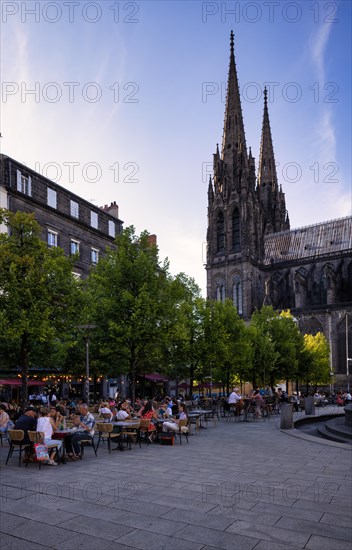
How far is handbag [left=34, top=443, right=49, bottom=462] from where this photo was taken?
11.4 m

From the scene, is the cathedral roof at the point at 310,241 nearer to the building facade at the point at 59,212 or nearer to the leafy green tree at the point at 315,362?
the leafy green tree at the point at 315,362

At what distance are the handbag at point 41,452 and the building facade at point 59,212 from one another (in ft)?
73.9

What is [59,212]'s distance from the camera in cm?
3741

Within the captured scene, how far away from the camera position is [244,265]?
86.9m

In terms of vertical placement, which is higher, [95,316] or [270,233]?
[270,233]

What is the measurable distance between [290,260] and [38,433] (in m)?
83.2

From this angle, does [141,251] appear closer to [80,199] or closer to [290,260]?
[80,199]

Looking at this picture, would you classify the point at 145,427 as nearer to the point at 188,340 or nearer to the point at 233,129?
the point at 188,340

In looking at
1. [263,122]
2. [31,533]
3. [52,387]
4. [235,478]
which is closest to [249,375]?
[52,387]

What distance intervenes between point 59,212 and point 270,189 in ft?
263

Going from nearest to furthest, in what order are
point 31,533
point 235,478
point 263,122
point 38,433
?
point 31,533
point 235,478
point 38,433
point 263,122

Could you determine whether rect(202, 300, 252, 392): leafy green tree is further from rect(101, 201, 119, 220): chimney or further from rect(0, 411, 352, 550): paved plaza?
rect(0, 411, 352, 550): paved plaza

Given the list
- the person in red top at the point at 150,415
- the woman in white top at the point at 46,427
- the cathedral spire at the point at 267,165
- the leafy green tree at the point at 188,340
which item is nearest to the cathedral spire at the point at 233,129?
the cathedral spire at the point at 267,165

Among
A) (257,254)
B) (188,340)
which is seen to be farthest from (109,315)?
(257,254)
